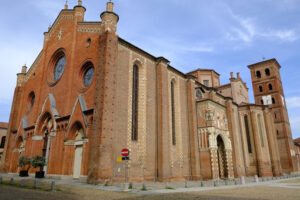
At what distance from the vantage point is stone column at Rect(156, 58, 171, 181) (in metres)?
19.9

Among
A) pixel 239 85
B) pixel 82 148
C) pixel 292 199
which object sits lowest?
pixel 292 199

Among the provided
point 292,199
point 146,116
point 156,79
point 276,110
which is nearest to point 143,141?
point 146,116

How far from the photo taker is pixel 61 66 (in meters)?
25.5

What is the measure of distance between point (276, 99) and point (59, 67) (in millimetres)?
44404

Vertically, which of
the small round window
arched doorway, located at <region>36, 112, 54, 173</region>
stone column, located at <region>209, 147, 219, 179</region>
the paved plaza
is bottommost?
the paved plaza

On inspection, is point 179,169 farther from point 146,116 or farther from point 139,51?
point 139,51

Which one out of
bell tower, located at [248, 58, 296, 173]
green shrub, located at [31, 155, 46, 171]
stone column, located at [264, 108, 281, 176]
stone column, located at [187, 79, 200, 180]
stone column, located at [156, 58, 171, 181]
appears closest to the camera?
green shrub, located at [31, 155, 46, 171]

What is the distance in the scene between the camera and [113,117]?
55.2 ft

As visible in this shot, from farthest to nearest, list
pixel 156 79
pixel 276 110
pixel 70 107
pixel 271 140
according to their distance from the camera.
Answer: pixel 276 110 < pixel 271 140 < pixel 156 79 < pixel 70 107

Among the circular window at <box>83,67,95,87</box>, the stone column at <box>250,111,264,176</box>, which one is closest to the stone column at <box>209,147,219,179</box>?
the stone column at <box>250,111,264,176</box>

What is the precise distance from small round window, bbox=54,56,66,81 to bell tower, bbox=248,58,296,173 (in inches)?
1685

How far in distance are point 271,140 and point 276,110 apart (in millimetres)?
15037

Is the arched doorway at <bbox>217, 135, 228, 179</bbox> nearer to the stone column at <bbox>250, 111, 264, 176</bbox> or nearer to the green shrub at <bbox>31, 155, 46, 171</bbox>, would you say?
the stone column at <bbox>250, 111, 264, 176</bbox>

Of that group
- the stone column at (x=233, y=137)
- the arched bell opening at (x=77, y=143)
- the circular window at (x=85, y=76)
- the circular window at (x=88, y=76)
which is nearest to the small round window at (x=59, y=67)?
the circular window at (x=85, y=76)
